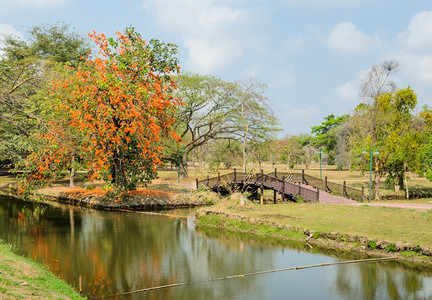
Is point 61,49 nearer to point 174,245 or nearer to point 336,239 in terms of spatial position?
point 174,245

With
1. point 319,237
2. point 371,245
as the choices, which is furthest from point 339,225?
point 371,245

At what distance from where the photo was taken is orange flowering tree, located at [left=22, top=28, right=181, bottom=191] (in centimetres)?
2444

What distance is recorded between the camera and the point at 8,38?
56.0 metres

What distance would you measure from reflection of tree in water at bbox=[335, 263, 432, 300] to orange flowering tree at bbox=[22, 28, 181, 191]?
13952mm

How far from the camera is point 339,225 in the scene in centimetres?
2078

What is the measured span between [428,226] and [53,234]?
1916 centimetres

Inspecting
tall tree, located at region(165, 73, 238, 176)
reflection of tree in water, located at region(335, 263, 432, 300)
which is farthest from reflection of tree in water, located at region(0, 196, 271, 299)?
tall tree, located at region(165, 73, 238, 176)

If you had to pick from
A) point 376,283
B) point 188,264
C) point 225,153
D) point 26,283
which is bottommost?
point 376,283

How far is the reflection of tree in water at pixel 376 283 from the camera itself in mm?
13477

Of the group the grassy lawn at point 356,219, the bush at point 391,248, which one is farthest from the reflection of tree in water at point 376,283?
the grassy lawn at point 356,219

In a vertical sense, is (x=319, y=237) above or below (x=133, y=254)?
above

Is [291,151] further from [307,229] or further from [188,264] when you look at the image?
[188,264]

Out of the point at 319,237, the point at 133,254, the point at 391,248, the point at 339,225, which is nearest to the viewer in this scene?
the point at 391,248

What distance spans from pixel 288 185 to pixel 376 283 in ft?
56.4
